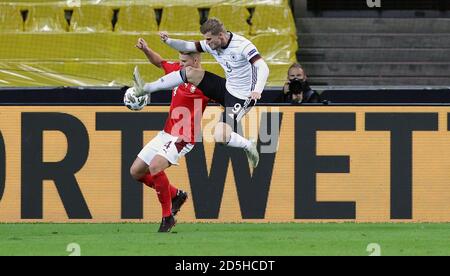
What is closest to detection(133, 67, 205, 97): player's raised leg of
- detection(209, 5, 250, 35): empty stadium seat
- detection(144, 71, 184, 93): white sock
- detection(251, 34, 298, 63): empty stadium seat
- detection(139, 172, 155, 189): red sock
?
detection(144, 71, 184, 93): white sock

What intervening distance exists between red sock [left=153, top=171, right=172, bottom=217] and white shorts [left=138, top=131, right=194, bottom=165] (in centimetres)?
18

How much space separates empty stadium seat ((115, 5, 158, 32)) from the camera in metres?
19.4

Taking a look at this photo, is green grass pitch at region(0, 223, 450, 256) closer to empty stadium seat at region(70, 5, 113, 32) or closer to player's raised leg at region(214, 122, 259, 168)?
player's raised leg at region(214, 122, 259, 168)

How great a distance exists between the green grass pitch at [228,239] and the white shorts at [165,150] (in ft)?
2.36

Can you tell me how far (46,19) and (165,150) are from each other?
6.64 meters

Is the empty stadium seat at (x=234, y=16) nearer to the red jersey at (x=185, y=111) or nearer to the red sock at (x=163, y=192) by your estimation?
the red jersey at (x=185, y=111)

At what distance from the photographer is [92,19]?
64.0 ft

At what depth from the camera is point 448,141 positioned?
1499cm

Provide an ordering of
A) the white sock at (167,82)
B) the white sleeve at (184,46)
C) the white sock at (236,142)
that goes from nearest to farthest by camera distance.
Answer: the white sleeve at (184,46)
the white sock at (167,82)
the white sock at (236,142)

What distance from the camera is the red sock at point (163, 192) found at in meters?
13.3

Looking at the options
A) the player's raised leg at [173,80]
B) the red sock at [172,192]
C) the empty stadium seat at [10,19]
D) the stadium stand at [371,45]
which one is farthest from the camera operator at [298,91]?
the empty stadium seat at [10,19]
